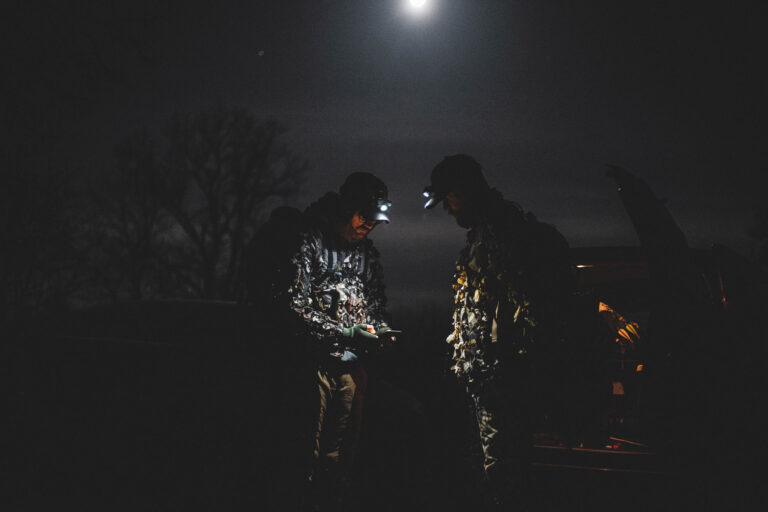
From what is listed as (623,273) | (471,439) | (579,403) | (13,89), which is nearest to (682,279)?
(579,403)

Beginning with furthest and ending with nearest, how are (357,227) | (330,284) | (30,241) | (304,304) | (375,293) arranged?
(30,241) < (375,293) < (357,227) < (330,284) < (304,304)

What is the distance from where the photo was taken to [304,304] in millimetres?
2646

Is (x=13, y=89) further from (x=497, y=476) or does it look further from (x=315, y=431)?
(x=497, y=476)

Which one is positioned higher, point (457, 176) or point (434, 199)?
point (457, 176)

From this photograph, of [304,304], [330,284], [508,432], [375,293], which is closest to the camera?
[508,432]

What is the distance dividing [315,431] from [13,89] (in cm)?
340

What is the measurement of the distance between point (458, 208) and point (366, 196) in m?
0.49

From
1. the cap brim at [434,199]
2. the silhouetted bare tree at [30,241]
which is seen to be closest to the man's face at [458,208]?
the cap brim at [434,199]

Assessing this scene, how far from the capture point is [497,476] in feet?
8.28

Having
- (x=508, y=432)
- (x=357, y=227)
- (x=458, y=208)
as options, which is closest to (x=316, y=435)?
(x=508, y=432)

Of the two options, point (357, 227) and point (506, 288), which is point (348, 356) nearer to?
point (357, 227)

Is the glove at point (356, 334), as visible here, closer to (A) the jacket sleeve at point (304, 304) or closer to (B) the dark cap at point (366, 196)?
(A) the jacket sleeve at point (304, 304)

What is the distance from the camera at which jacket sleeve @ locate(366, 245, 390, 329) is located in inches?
122

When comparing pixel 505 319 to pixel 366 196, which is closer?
pixel 505 319
